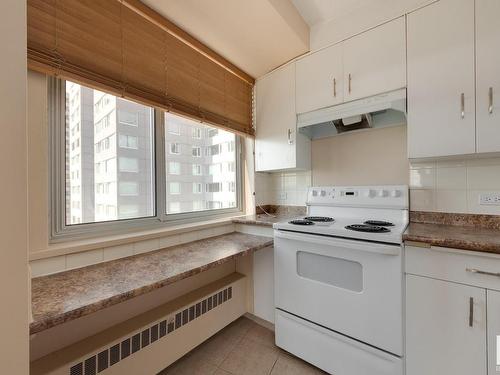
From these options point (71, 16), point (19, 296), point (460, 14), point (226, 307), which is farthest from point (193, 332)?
point (460, 14)

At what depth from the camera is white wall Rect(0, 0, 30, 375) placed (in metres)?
0.54

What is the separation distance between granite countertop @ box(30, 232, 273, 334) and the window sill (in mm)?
99

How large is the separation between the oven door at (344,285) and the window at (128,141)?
3.89 feet

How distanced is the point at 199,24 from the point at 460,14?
5.26 feet

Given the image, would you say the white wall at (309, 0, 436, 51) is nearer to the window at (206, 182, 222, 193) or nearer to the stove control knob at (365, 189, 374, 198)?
the stove control knob at (365, 189, 374, 198)

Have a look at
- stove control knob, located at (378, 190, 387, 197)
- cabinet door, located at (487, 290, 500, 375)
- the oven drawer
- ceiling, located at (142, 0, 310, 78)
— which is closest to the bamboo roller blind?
ceiling, located at (142, 0, 310, 78)

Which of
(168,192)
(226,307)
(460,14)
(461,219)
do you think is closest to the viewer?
(460,14)

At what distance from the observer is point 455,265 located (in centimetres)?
107

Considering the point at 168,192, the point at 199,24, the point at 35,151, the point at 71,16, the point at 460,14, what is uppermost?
the point at 199,24

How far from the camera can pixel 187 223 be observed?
178 centimetres

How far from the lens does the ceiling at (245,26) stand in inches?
54.9

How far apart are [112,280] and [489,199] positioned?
2.22 m

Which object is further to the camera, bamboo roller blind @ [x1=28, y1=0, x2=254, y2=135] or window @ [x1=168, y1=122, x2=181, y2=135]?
window @ [x1=168, y1=122, x2=181, y2=135]

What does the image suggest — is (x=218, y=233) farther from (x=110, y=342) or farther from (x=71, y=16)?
(x=71, y=16)
